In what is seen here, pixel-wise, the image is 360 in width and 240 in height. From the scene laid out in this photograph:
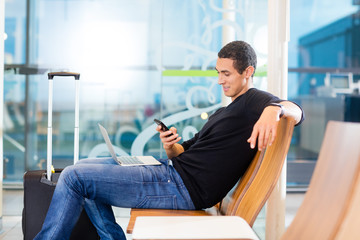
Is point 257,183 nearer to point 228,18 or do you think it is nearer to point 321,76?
point 228,18

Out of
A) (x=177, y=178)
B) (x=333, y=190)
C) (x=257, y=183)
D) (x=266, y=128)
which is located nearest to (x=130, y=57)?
(x=177, y=178)

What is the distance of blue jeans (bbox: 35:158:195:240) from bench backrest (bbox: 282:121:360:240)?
65cm

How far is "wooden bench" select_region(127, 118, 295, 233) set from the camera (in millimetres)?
1709

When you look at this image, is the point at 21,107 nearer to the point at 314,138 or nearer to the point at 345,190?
the point at 345,190

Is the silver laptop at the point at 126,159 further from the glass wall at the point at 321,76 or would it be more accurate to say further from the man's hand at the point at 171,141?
the glass wall at the point at 321,76

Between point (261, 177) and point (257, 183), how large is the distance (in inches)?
1.2

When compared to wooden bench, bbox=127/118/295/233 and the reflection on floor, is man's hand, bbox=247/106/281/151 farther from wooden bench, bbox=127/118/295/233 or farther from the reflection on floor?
the reflection on floor

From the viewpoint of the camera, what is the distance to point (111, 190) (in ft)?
6.74

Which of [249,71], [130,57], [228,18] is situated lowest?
[249,71]

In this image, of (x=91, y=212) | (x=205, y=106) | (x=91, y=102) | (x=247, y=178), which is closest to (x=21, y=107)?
(x=91, y=102)

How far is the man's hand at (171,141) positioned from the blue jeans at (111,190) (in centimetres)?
16

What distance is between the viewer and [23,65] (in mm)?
4176

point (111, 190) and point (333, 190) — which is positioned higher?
point (333, 190)

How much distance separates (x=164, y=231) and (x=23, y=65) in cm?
318
